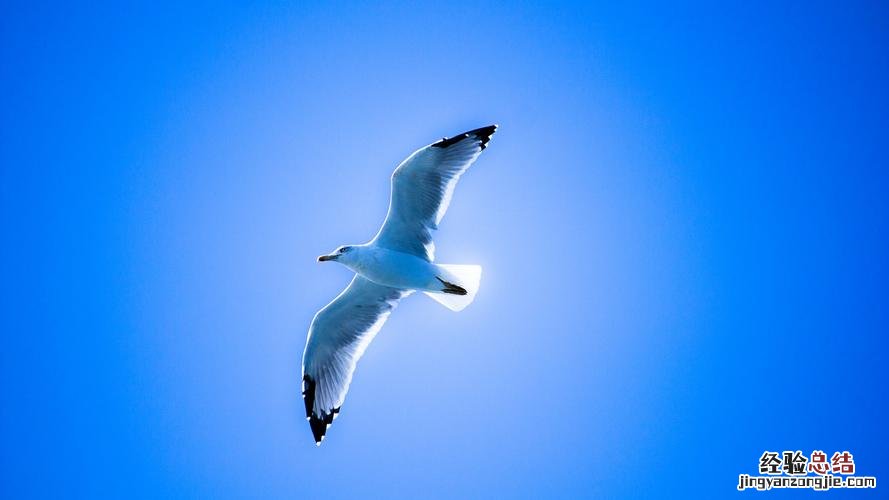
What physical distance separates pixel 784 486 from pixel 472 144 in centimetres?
621

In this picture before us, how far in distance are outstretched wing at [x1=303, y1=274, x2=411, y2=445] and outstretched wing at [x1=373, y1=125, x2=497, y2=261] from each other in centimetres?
70

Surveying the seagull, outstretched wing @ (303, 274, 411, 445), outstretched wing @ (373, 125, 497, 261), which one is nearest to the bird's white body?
the seagull

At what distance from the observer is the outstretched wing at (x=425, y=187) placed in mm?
7867

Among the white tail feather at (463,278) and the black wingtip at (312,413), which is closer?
the white tail feather at (463,278)

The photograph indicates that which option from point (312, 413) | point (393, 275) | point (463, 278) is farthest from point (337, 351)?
point (463, 278)

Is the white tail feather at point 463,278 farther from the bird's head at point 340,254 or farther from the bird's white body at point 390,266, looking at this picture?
the bird's head at point 340,254

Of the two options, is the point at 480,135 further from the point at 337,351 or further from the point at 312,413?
the point at 312,413

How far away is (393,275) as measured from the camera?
8.08 metres

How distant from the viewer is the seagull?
26.1ft

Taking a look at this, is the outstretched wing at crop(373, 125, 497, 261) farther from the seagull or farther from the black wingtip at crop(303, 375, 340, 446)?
the black wingtip at crop(303, 375, 340, 446)

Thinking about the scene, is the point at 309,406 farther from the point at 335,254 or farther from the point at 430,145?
the point at 430,145

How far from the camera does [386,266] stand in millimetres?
8008

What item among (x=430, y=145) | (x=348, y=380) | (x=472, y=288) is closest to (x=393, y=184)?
(x=430, y=145)

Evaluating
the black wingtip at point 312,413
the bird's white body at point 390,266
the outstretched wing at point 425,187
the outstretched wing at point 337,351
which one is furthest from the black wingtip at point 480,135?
the black wingtip at point 312,413
